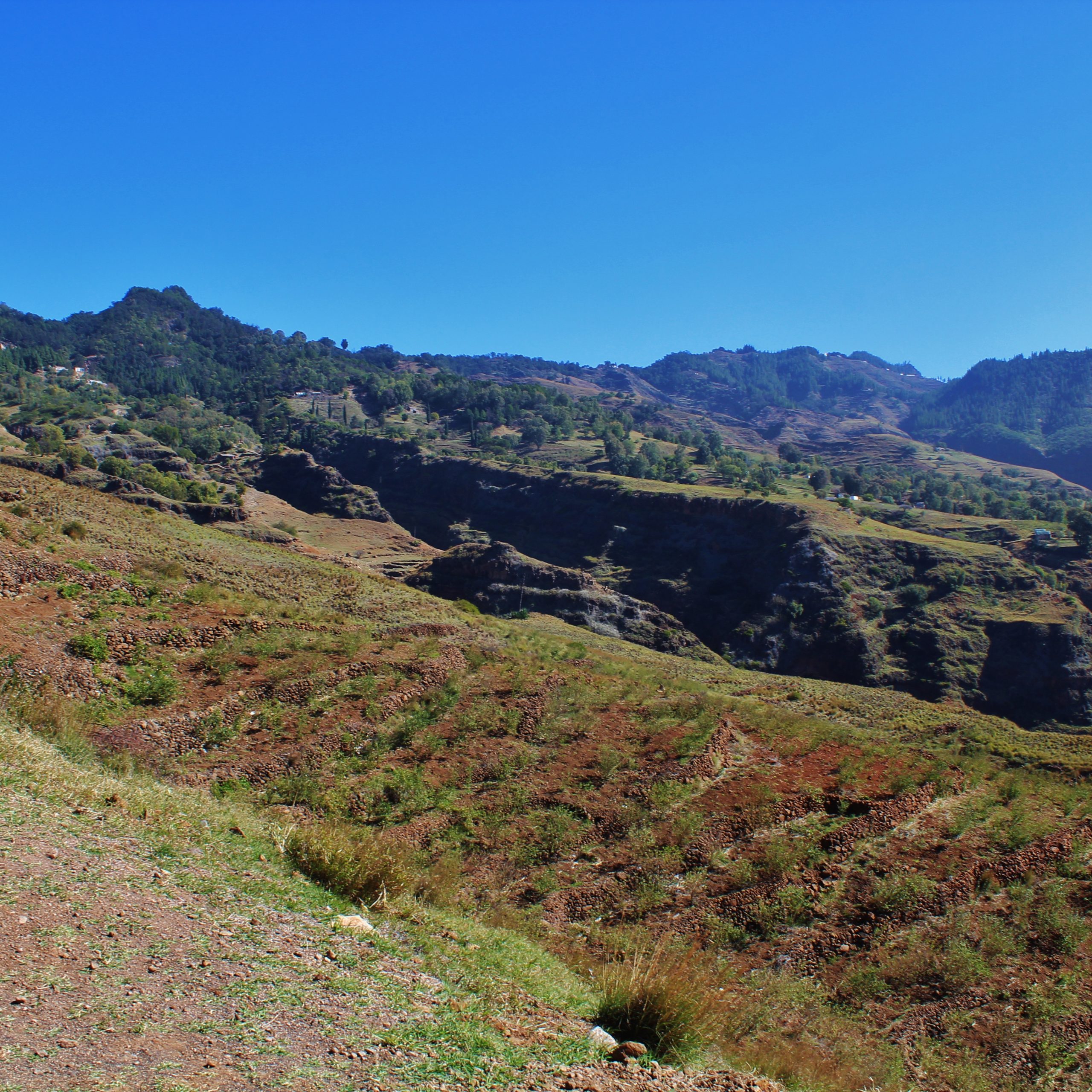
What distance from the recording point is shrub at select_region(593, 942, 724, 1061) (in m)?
6.34

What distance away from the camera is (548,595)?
50.9 m

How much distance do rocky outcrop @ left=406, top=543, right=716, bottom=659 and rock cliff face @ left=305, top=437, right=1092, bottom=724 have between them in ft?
1.29

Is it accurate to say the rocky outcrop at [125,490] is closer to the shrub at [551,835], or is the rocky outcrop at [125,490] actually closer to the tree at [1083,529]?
the shrub at [551,835]

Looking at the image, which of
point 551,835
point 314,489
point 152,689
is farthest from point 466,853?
point 314,489

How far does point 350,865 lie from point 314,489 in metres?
77.9

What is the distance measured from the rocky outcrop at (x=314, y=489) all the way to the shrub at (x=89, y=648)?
60.0 m

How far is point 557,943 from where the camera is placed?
384 inches

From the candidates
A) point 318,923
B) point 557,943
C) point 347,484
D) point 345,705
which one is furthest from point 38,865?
point 347,484

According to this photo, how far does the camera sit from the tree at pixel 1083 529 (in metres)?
67.4

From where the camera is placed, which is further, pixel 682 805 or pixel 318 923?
pixel 682 805

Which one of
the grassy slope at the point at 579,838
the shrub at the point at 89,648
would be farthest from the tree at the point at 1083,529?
the shrub at the point at 89,648

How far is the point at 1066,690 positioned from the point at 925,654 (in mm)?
8634

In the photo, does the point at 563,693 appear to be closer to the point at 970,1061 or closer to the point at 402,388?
the point at 970,1061

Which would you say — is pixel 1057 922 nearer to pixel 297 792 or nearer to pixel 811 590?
pixel 297 792
